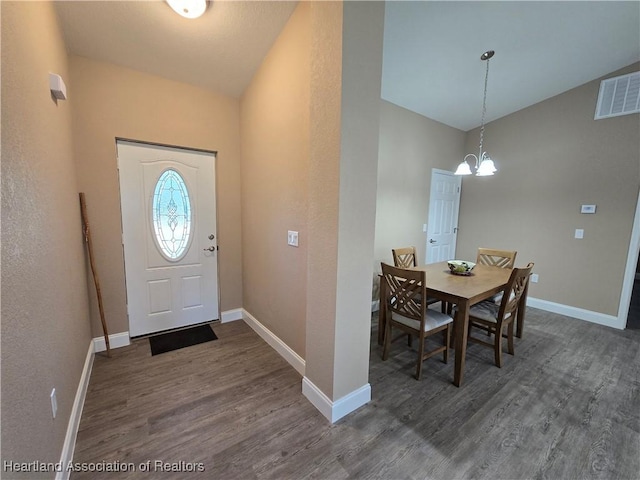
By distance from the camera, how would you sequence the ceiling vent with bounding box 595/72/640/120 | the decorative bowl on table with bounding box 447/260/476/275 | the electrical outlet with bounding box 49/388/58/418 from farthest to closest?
the ceiling vent with bounding box 595/72/640/120
the decorative bowl on table with bounding box 447/260/476/275
the electrical outlet with bounding box 49/388/58/418

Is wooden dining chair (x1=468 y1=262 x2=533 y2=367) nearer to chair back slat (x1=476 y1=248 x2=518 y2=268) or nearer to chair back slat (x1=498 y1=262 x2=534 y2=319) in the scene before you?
chair back slat (x1=498 y1=262 x2=534 y2=319)

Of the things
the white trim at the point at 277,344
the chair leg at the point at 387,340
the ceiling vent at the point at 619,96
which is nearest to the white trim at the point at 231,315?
the white trim at the point at 277,344

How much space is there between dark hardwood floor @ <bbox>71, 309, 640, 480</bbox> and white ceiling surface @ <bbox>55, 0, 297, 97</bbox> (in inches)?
108

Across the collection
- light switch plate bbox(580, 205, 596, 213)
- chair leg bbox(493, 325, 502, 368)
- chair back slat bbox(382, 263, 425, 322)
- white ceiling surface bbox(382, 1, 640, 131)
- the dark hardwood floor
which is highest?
white ceiling surface bbox(382, 1, 640, 131)

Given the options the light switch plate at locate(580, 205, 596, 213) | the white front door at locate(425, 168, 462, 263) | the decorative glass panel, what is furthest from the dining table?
the decorative glass panel

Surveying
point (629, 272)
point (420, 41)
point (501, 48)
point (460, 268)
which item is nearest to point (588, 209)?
point (629, 272)

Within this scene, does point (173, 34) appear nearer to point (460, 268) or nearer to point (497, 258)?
point (460, 268)

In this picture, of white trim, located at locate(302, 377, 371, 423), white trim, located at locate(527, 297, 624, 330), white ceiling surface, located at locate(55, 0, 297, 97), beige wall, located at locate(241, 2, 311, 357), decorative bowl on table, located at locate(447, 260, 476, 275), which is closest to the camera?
white trim, located at locate(302, 377, 371, 423)

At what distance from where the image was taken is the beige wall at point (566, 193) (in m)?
3.14

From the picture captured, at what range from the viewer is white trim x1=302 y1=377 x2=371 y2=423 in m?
1.69

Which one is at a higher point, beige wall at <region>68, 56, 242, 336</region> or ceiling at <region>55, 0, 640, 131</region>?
ceiling at <region>55, 0, 640, 131</region>

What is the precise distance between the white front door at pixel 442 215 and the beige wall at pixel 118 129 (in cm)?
320

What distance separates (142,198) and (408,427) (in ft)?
10.0

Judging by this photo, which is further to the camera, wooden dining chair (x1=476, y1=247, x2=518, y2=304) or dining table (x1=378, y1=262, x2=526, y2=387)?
wooden dining chair (x1=476, y1=247, x2=518, y2=304)
